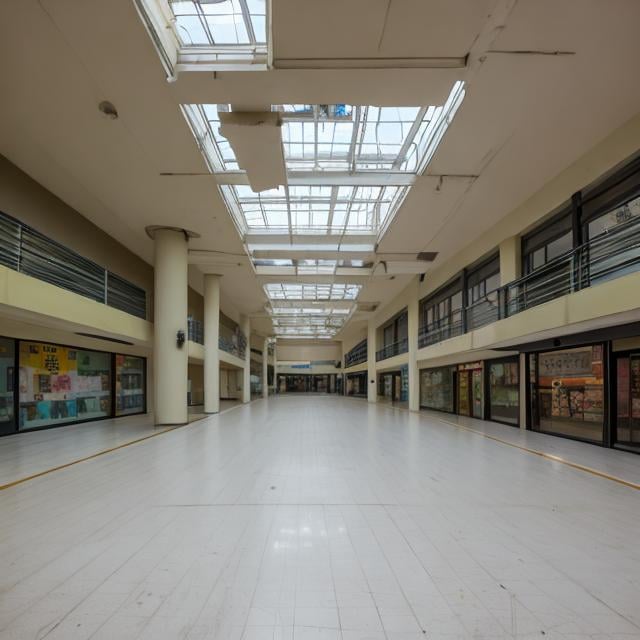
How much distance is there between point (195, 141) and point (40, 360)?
23.1 ft

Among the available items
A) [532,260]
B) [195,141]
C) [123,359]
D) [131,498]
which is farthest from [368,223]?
[131,498]

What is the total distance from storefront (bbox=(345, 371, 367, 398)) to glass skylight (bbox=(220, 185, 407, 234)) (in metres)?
24.6

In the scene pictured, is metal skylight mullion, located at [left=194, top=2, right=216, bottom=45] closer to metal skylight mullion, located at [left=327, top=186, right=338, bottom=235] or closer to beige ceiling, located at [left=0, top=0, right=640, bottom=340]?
beige ceiling, located at [left=0, top=0, right=640, bottom=340]

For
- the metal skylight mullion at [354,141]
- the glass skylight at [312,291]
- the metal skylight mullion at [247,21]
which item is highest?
the metal skylight mullion at [247,21]

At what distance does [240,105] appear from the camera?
263 inches

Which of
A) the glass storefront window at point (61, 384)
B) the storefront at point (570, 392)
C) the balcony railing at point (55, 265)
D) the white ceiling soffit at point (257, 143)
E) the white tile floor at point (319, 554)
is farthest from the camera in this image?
the glass storefront window at point (61, 384)

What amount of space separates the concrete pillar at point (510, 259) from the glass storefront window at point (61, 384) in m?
11.5

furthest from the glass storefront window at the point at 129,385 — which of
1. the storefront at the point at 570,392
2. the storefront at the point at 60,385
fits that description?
the storefront at the point at 570,392

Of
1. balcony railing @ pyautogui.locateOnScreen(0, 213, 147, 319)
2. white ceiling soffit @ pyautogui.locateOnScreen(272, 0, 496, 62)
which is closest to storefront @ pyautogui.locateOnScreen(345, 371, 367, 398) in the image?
balcony railing @ pyautogui.locateOnScreen(0, 213, 147, 319)

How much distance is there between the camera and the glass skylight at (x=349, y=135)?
24.8 ft

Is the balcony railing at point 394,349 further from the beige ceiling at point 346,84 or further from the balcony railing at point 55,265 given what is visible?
the beige ceiling at point 346,84

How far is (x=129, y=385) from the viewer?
1553 cm

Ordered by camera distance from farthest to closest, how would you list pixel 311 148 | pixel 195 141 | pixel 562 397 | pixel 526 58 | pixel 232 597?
1. pixel 562 397
2. pixel 311 148
3. pixel 195 141
4. pixel 526 58
5. pixel 232 597

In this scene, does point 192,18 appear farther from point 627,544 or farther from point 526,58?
point 627,544
